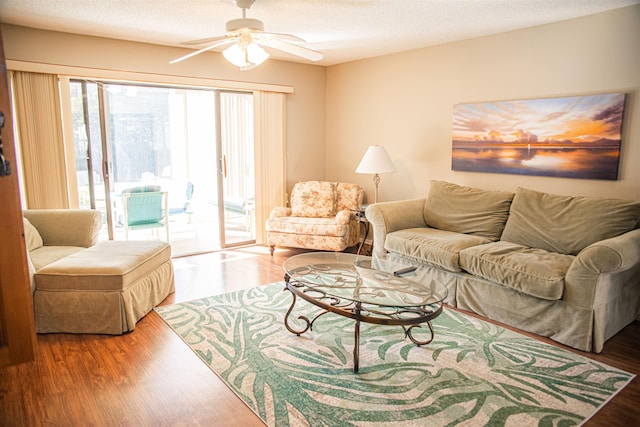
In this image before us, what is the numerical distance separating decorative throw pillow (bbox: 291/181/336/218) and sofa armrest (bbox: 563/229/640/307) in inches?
117

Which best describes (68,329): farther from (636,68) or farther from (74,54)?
(636,68)

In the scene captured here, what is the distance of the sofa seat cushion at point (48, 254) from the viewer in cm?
322

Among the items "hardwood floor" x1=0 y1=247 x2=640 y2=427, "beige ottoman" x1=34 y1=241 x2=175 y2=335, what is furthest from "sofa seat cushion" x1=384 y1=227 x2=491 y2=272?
"beige ottoman" x1=34 y1=241 x2=175 y2=335

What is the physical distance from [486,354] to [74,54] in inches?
173

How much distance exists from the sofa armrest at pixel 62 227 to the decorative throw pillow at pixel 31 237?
0.07 metres

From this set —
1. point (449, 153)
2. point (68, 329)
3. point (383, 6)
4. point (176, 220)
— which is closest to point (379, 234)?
point (449, 153)

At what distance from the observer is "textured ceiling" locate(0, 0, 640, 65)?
10.4 feet

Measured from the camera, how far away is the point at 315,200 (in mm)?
5340

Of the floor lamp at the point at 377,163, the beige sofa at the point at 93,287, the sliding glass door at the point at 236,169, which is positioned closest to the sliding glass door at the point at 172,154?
the sliding glass door at the point at 236,169

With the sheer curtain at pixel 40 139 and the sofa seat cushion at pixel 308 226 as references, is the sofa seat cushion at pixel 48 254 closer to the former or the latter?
the sheer curtain at pixel 40 139

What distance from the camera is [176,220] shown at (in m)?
6.81

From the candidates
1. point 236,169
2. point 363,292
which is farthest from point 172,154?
point 363,292

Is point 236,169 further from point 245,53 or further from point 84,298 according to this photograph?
point 84,298

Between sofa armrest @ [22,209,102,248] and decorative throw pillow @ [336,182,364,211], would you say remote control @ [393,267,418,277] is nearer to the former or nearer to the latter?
decorative throw pillow @ [336,182,364,211]
